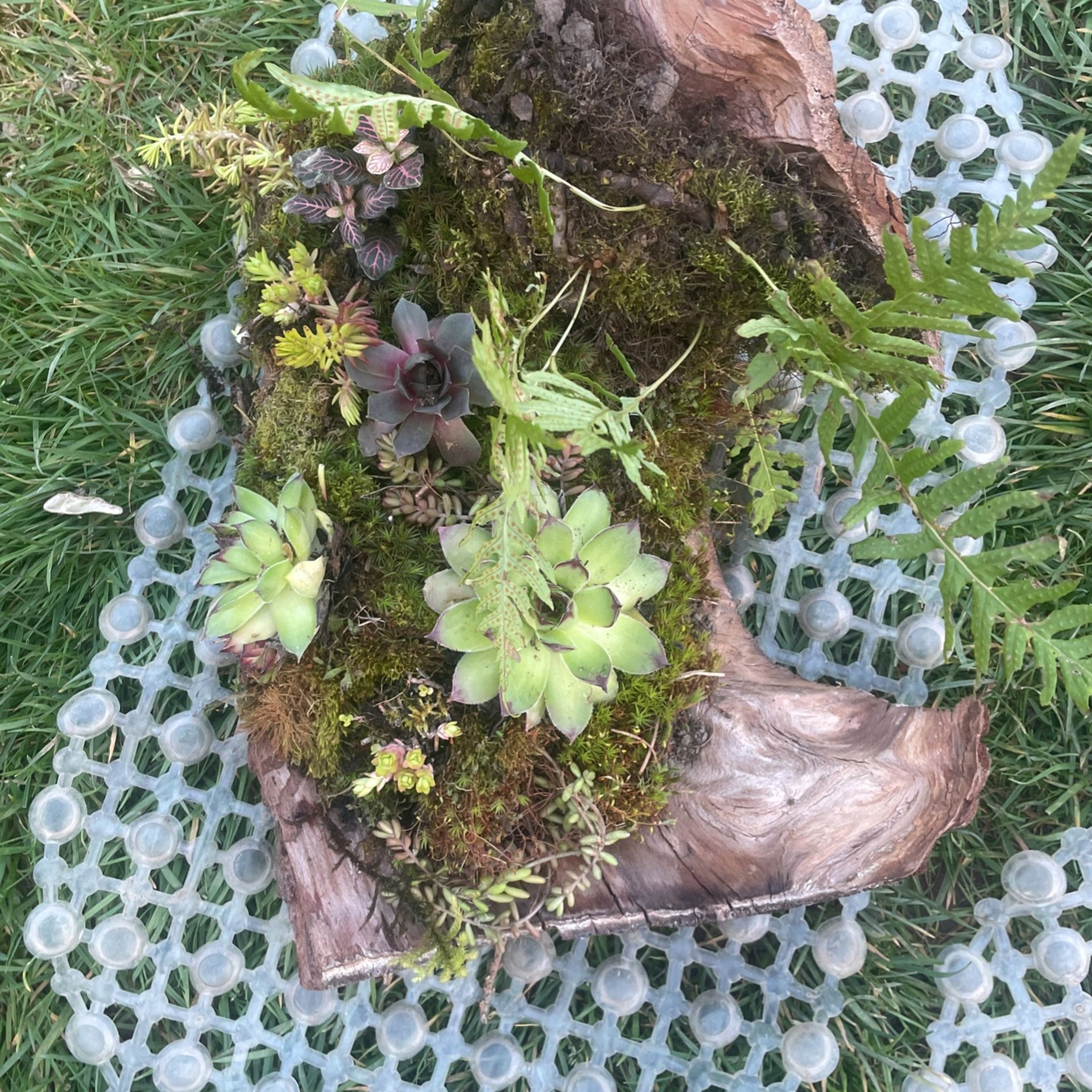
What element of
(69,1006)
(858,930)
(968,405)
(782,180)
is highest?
(782,180)

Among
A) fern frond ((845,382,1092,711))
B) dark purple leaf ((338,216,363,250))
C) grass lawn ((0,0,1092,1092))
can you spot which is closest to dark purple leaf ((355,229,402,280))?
dark purple leaf ((338,216,363,250))

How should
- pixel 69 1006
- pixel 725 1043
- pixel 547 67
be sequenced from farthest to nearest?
pixel 69 1006 < pixel 725 1043 < pixel 547 67

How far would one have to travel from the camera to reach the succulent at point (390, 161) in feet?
5.52

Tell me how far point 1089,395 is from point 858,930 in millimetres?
1621

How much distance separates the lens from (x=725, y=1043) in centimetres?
218

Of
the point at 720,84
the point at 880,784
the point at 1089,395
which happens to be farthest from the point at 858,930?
the point at 720,84

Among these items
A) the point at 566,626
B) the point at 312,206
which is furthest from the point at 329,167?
the point at 566,626

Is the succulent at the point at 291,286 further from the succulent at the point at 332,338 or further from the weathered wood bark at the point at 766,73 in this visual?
the weathered wood bark at the point at 766,73

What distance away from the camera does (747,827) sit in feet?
5.84

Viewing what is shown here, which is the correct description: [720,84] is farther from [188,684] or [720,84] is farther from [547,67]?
[188,684]

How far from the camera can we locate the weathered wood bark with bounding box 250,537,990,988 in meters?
1.79

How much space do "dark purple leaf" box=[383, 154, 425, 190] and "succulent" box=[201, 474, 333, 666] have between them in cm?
61

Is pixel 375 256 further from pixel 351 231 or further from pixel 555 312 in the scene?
pixel 555 312

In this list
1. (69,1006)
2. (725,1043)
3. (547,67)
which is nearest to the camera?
(547,67)
